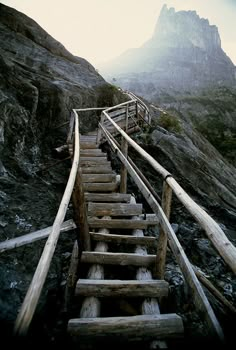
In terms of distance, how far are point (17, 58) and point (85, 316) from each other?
1080 cm

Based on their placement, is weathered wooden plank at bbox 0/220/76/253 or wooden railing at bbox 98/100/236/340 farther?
weathered wooden plank at bbox 0/220/76/253

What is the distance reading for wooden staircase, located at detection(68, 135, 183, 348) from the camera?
2.20 meters

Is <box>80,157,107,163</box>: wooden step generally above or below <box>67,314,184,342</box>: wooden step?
above

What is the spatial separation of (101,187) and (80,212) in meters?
2.43

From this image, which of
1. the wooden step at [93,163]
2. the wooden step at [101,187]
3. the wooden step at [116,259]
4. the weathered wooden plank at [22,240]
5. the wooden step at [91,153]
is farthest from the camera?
the wooden step at [91,153]

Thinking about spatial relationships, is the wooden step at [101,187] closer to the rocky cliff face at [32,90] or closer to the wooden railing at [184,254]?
the rocky cliff face at [32,90]

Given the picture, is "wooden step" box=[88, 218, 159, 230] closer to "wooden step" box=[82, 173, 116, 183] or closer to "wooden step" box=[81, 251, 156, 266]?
"wooden step" box=[81, 251, 156, 266]

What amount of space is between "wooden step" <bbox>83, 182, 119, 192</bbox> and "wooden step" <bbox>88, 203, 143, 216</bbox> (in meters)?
0.90

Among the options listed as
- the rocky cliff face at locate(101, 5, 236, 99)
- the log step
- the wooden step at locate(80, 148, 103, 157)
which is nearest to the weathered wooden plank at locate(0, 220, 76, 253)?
the log step

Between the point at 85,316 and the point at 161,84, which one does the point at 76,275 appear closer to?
the point at 85,316

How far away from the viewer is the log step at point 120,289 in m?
2.67

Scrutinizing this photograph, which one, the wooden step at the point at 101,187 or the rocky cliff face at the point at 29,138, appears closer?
the rocky cliff face at the point at 29,138

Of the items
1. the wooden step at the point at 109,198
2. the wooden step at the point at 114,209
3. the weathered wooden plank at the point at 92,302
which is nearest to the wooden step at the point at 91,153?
the wooden step at the point at 109,198

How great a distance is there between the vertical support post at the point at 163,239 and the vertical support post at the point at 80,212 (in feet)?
3.23
